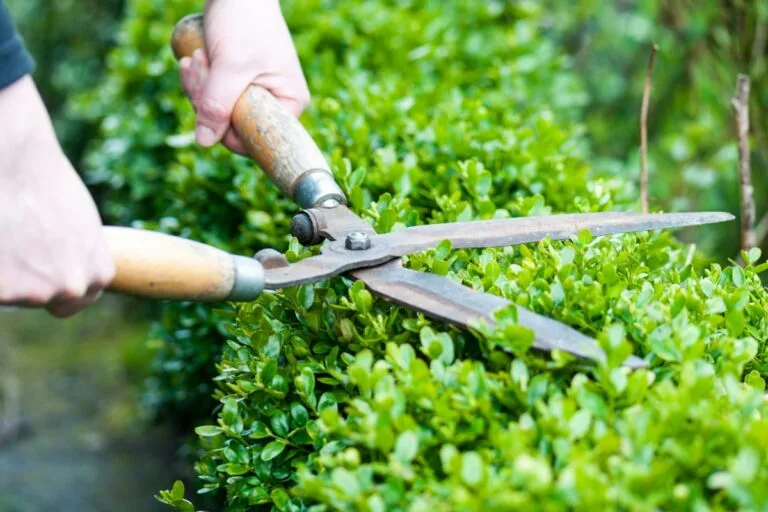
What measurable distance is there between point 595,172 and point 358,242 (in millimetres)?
2148

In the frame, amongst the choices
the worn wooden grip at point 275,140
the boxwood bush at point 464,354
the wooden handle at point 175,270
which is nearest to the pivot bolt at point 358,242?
the boxwood bush at point 464,354

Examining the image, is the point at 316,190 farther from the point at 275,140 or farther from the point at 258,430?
the point at 258,430

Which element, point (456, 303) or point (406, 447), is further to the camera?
point (456, 303)

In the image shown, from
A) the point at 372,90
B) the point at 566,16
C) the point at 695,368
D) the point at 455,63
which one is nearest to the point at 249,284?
the point at 695,368

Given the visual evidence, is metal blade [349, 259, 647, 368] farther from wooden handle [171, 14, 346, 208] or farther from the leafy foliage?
the leafy foliage

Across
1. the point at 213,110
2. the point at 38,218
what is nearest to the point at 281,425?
the point at 38,218

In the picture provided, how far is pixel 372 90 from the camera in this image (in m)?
3.24

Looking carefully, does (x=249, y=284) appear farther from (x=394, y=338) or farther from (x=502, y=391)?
(x=502, y=391)

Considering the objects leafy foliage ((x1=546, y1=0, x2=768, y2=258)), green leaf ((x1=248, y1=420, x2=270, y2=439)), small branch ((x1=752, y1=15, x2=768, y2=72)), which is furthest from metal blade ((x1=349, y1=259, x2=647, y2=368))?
small branch ((x1=752, y1=15, x2=768, y2=72))

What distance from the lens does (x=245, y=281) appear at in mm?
1792

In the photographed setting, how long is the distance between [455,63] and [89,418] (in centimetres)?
266

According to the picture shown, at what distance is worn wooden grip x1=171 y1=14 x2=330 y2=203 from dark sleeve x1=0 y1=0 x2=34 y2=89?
848 millimetres

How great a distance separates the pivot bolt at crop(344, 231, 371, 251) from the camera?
2000 millimetres

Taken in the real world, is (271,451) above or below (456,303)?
below
